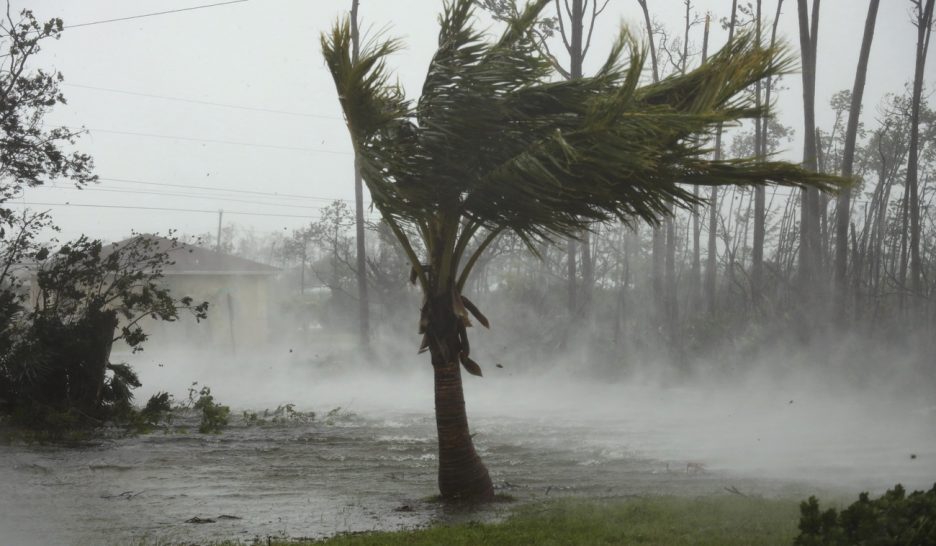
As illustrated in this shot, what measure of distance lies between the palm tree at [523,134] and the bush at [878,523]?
171 inches

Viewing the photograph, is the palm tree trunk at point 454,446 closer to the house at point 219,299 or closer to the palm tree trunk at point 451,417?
the palm tree trunk at point 451,417

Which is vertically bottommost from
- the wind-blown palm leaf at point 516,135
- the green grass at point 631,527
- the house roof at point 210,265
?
the green grass at point 631,527

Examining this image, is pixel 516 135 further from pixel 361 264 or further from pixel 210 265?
pixel 210 265

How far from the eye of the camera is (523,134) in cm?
980

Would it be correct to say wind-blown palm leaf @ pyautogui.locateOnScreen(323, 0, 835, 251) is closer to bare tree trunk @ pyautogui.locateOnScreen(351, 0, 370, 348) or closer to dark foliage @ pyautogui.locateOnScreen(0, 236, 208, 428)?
dark foliage @ pyautogui.locateOnScreen(0, 236, 208, 428)

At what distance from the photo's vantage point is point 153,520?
9.64 meters

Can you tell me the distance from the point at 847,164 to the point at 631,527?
19.2m

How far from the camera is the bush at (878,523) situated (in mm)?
5320

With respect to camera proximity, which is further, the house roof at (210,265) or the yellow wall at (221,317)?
the house roof at (210,265)

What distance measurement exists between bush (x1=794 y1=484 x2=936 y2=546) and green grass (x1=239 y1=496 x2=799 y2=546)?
181 centimetres

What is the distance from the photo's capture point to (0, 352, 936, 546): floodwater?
388 inches

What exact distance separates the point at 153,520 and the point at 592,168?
5.89m

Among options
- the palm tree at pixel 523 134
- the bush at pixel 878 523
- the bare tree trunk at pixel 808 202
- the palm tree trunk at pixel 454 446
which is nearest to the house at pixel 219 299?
the bare tree trunk at pixel 808 202

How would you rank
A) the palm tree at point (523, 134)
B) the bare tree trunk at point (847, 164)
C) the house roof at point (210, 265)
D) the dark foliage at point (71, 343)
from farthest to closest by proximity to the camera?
the house roof at point (210, 265), the bare tree trunk at point (847, 164), the dark foliage at point (71, 343), the palm tree at point (523, 134)
